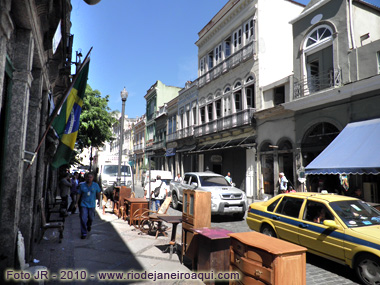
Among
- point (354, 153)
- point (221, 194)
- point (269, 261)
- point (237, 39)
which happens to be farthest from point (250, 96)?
point (269, 261)

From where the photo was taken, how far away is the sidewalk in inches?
208

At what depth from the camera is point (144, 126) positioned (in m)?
46.1

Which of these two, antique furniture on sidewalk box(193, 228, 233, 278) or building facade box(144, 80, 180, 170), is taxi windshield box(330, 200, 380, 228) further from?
building facade box(144, 80, 180, 170)

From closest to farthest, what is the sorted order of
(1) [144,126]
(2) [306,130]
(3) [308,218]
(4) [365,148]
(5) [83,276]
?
1. (5) [83,276]
2. (3) [308,218]
3. (4) [365,148]
4. (2) [306,130]
5. (1) [144,126]

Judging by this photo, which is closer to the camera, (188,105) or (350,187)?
(350,187)

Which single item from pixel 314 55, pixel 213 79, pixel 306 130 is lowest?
pixel 306 130

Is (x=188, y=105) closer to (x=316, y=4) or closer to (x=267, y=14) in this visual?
(x=267, y=14)

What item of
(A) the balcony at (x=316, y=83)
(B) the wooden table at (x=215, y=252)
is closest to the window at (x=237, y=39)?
(A) the balcony at (x=316, y=83)

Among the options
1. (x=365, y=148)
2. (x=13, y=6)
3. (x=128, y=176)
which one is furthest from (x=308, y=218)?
(x=128, y=176)

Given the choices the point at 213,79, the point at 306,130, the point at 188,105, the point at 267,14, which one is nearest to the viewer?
the point at 306,130

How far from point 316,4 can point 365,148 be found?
346 inches

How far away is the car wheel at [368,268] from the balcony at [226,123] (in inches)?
584

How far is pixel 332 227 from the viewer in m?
5.46

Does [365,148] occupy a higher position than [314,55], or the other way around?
[314,55]
